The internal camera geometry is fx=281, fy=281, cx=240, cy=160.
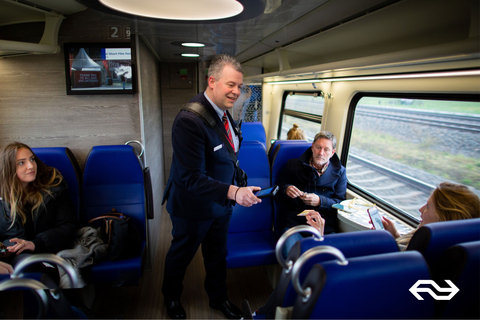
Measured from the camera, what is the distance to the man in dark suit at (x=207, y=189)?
1889 millimetres

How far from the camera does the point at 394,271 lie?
0.94m

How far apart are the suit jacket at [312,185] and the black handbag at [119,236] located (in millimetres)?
1457

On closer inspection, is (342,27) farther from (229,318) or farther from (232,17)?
(229,318)

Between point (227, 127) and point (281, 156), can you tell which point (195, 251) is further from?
point (281, 156)

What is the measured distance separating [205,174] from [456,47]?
1561mm

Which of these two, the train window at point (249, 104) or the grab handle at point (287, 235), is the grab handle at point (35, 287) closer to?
the grab handle at point (287, 235)

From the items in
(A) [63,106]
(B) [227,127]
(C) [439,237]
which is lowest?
(C) [439,237]

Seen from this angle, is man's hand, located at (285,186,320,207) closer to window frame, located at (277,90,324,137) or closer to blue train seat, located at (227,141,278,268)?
blue train seat, located at (227,141,278,268)

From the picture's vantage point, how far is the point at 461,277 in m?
1.06

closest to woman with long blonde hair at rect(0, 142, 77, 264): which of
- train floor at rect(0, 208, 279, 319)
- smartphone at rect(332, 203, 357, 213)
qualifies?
train floor at rect(0, 208, 279, 319)

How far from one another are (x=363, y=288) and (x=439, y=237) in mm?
486

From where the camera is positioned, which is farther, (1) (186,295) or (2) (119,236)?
(1) (186,295)

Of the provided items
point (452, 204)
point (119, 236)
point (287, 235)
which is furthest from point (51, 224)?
point (452, 204)

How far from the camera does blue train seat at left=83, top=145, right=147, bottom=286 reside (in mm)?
2564
